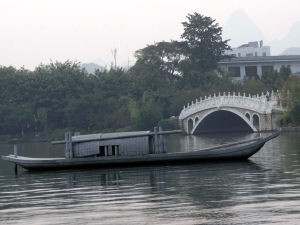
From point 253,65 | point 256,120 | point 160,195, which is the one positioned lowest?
point 160,195

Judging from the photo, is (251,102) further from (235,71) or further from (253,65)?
(235,71)

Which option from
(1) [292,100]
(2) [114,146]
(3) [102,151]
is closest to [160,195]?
(2) [114,146]

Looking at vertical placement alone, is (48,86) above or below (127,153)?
above

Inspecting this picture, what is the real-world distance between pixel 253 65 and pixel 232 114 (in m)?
19.9

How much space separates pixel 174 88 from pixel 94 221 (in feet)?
216

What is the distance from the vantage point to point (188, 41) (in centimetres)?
8288

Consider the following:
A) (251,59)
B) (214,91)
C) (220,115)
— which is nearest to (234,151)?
(220,115)

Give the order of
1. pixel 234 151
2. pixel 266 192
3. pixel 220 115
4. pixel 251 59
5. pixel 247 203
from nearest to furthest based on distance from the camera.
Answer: pixel 247 203, pixel 266 192, pixel 234 151, pixel 220 115, pixel 251 59

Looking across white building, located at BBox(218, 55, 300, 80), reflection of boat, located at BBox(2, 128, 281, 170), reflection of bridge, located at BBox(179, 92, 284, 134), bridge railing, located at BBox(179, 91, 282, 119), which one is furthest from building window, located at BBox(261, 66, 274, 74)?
reflection of boat, located at BBox(2, 128, 281, 170)

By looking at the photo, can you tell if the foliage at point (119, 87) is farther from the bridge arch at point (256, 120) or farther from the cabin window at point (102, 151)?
the cabin window at point (102, 151)

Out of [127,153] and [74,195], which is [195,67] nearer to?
[127,153]

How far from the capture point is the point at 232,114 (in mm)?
67688

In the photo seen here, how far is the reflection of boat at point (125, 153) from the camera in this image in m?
27.5

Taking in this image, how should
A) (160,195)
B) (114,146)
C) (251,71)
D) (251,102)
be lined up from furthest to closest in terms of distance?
(251,71)
(251,102)
(114,146)
(160,195)
